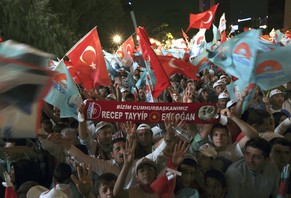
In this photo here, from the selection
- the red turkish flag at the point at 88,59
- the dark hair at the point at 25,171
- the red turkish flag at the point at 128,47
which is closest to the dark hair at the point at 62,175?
the dark hair at the point at 25,171

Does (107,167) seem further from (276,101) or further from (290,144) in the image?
(276,101)

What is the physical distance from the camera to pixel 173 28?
54.0 meters

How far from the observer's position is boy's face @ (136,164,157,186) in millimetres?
3561

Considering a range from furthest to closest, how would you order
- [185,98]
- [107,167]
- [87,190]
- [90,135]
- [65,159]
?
[185,98], [90,135], [65,159], [107,167], [87,190]

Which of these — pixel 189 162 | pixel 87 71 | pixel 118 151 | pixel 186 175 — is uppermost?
pixel 87 71

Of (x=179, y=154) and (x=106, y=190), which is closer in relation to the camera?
(x=106, y=190)

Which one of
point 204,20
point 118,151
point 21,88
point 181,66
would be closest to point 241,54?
point 118,151

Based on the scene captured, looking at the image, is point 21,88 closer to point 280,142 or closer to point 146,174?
point 146,174

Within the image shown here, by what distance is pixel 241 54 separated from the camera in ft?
14.5

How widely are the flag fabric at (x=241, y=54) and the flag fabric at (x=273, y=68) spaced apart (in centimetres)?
9

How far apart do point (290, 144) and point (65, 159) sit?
232 cm

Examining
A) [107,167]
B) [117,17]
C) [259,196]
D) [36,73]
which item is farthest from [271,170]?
[117,17]

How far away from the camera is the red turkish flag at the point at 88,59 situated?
646cm

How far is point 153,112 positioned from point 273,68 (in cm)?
131
